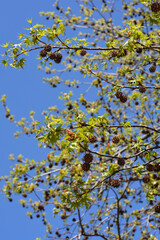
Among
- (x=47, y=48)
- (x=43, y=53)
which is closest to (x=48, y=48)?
(x=47, y=48)

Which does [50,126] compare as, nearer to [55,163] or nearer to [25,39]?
[25,39]

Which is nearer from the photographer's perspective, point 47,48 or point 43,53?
point 47,48

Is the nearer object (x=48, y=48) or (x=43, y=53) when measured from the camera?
(x=48, y=48)

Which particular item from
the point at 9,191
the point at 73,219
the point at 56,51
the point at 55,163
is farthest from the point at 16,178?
the point at 56,51

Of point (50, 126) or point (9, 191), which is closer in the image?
point (50, 126)

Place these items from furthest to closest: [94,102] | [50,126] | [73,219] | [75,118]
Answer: [94,102] < [73,219] < [75,118] < [50,126]

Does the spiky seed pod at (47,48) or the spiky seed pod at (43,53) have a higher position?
the spiky seed pod at (43,53)

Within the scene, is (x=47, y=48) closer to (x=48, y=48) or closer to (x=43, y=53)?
(x=48, y=48)

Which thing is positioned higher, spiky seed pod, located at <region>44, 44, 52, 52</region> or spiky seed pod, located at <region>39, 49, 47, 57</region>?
spiky seed pod, located at <region>39, 49, 47, 57</region>

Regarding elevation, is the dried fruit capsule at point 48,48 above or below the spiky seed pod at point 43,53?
below

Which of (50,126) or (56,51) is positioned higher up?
(56,51)

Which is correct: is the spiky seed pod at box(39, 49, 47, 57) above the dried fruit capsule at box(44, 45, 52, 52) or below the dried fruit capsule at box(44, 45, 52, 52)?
above

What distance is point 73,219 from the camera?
21.7 ft

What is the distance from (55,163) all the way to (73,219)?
135cm
